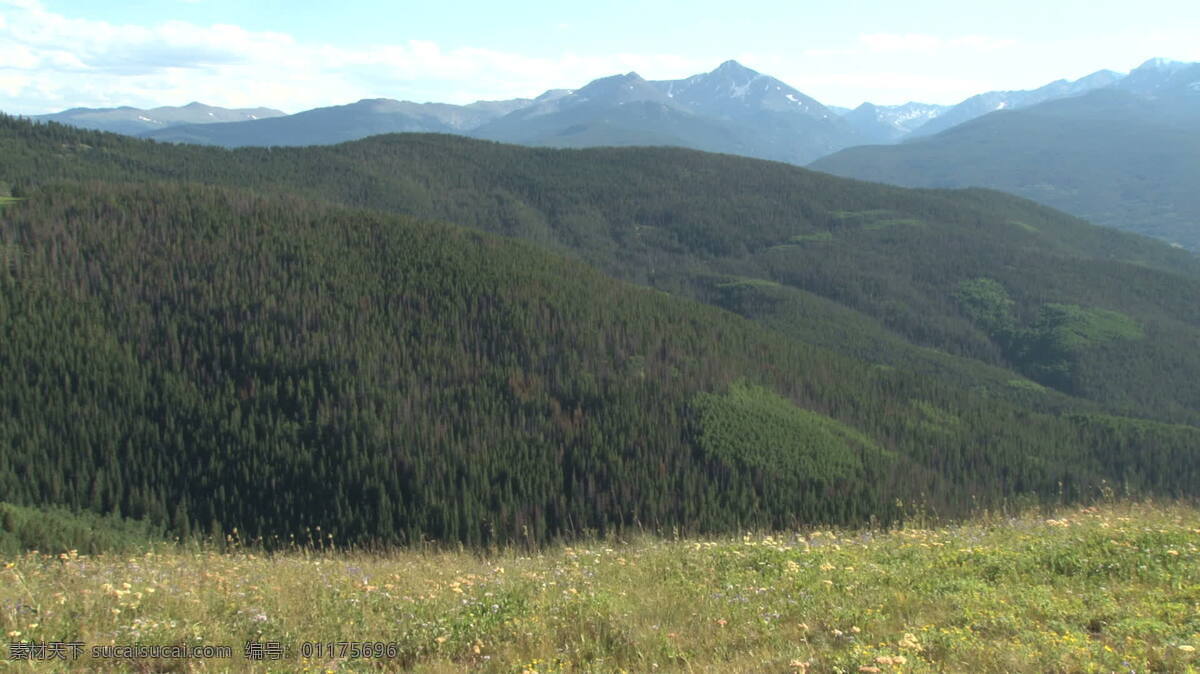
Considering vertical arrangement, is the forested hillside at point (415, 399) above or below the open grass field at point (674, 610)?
below

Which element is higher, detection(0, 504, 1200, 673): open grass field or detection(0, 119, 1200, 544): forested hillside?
detection(0, 504, 1200, 673): open grass field

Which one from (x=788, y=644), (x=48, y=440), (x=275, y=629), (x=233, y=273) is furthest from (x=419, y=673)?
(x=233, y=273)

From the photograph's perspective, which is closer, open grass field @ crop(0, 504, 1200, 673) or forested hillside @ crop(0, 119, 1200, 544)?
open grass field @ crop(0, 504, 1200, 673)

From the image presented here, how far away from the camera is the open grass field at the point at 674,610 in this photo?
11648mm

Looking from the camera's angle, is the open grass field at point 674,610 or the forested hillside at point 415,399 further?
the forested hillside at point 415,399

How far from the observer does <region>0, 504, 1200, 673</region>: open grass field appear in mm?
11648

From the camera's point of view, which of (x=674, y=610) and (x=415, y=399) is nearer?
(x=674, y=610)

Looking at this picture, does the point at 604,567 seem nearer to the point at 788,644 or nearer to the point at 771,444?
the point at 788,644

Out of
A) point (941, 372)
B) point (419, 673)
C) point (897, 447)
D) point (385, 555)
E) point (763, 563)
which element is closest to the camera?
point (419, 673)

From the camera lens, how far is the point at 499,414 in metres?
96.7

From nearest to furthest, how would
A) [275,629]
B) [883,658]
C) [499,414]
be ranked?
[883,658] < [275,629] < [499,414]

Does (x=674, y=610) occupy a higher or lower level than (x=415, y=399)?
higher

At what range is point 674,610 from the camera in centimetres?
1431

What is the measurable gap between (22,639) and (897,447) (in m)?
116
